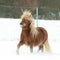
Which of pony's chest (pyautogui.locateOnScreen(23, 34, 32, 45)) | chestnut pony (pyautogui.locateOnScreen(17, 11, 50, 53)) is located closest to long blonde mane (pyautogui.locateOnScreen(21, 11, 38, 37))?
chestnut pony (pyautogui.locateOnScreen(17, 11, 50, 53))

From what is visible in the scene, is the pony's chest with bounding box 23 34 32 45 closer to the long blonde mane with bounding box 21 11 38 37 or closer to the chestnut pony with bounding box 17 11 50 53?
the chestnut pony with bounding box 17 11 50 53

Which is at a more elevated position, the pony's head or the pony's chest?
the pony's head

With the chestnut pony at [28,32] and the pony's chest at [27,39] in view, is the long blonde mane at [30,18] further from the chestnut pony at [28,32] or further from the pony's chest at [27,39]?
the pony's chest at [27,39]

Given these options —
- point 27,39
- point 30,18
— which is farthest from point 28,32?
point 30,18

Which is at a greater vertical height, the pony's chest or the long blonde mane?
the long blonde mane

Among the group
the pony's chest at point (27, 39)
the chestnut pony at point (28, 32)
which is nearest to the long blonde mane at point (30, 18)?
the chestnut pony at point (28, 32)

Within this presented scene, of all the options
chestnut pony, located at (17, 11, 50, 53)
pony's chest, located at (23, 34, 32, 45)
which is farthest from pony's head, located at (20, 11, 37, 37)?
pony's chest, located at (23, 34, 32, 45)

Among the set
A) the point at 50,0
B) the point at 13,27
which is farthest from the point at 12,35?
the point at 50,0

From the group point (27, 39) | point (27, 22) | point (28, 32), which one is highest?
point (27, 22)

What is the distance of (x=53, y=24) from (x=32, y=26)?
5.11m

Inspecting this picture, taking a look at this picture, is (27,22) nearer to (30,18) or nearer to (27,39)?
(30,18)

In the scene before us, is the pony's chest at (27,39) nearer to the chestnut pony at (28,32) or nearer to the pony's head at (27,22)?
the chestnut pony at (28,32)

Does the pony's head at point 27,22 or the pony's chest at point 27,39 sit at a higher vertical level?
the pony's head at point 27,22

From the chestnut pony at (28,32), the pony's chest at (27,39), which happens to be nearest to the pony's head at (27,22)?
the chestnut pony at (28,32)
